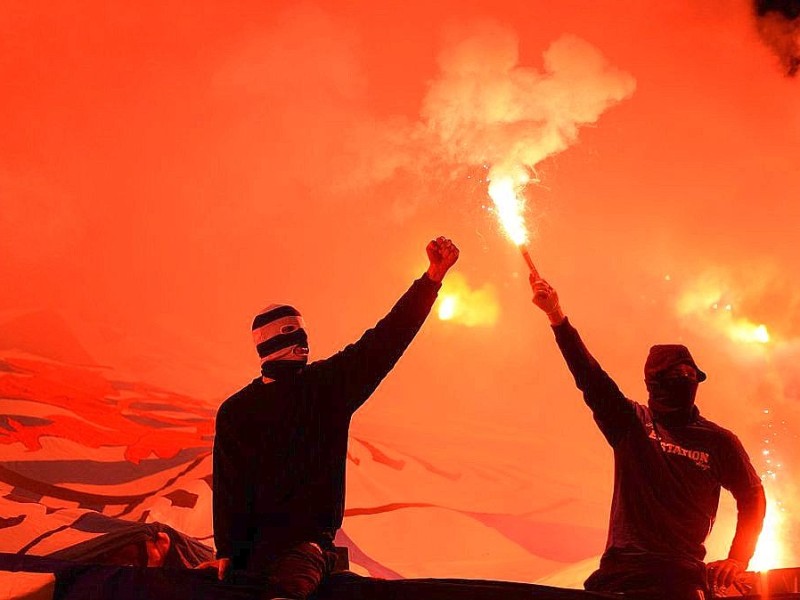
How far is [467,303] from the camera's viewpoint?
300 inches

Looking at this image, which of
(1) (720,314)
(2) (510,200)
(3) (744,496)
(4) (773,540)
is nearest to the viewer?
(3) (744,496)

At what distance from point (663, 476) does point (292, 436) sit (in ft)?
3.07

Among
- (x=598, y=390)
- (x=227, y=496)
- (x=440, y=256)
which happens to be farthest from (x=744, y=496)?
(x=227, y=496)

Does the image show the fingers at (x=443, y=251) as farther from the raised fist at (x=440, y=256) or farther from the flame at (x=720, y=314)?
the flame at (x=720, y=314)

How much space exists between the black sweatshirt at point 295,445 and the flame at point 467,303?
221 inches

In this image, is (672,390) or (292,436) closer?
(292,436)

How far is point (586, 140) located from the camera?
758 cm

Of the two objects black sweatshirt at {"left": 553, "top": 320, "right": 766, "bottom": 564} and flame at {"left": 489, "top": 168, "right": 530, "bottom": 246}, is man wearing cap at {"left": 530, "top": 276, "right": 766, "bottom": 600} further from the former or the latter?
flame at {"left": 489, "top": 168, "right": 530, "bottom": 246}

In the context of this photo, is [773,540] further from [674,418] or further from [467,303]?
[674,418]

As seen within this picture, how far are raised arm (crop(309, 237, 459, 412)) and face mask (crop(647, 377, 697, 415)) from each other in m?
0.73

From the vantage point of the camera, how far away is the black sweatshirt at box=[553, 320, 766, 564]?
2059 millimetres

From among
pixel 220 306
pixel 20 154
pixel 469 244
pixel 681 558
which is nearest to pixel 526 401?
pixel 469 244

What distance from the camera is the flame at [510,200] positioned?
2.83m

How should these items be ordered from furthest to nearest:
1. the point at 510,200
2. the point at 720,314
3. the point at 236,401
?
the point at 720,314
the point at 510,200
the point at 236,401
